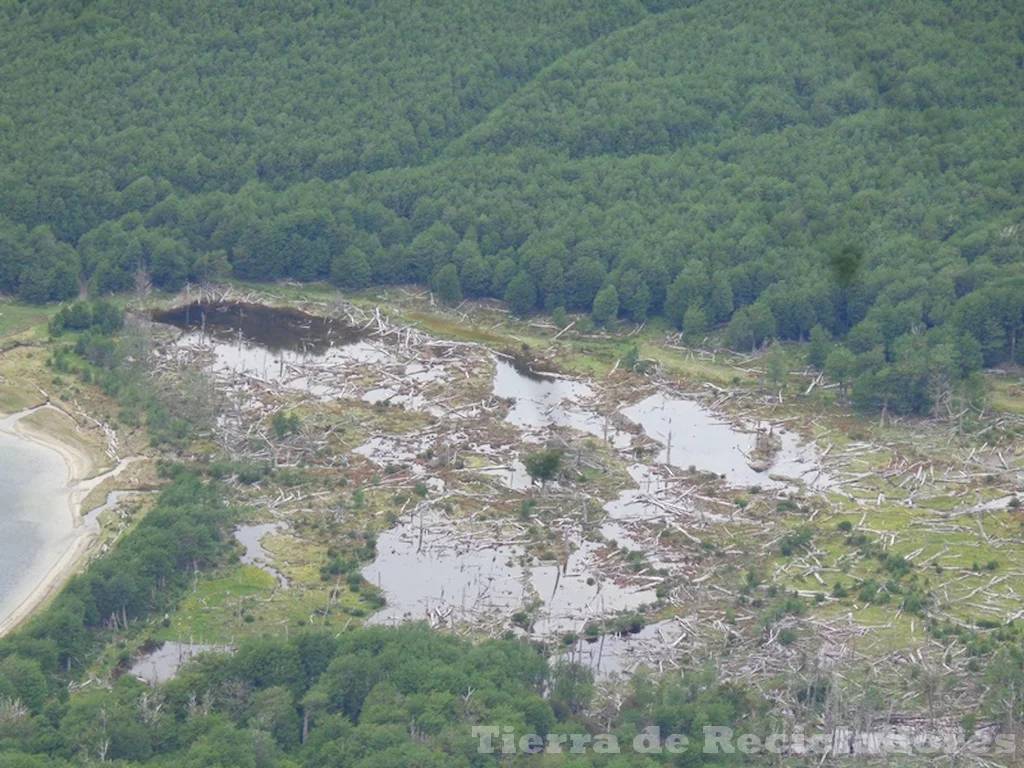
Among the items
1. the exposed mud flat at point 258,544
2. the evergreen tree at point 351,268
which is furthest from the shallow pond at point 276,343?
the exposed mud flat at point 258,544

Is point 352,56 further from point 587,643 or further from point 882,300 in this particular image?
point 587,643

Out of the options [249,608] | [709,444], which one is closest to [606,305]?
[709,444]

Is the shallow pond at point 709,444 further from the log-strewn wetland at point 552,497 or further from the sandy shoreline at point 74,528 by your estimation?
the sandy shoreline at point 74,528

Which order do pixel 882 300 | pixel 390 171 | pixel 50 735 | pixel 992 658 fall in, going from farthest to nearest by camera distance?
pixel 390 171
pixel 882 300
pixel 992 658
pixel 50 735

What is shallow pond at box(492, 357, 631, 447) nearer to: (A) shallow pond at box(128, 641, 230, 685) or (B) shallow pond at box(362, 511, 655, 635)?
(B) shallow pond at box(362, 511, 655, 635)

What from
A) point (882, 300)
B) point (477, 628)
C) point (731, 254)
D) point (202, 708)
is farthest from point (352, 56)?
point (202, 708)

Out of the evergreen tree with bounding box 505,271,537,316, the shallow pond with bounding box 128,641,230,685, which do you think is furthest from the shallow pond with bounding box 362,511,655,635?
the evergreen tree with bounding box 505,271,537,316

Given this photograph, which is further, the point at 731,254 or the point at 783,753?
the point at 731,254
